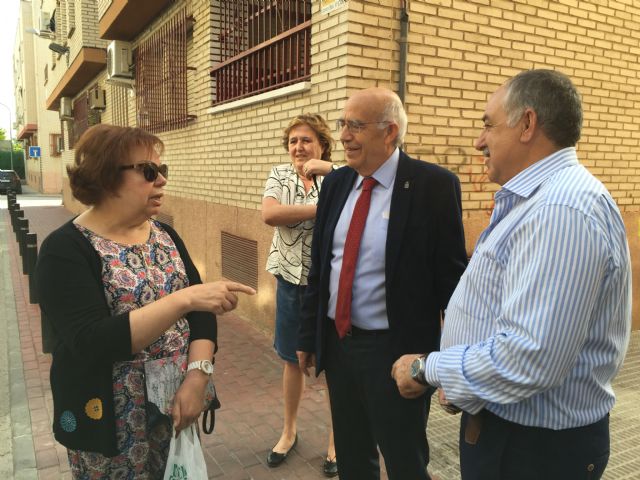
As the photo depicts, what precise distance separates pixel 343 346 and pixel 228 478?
1360 millimetres

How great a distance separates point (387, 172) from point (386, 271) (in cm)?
47

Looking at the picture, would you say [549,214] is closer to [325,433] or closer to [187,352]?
[187,352]


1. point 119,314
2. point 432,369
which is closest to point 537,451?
point 432,369

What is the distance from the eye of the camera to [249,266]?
6391mm

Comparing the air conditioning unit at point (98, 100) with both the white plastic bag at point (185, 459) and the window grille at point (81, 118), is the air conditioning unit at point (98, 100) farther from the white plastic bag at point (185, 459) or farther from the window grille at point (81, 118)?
the white plastic bag at point (185, 459)

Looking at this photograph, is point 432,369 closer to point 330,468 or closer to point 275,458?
point 330,468

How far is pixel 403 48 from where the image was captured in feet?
14.7

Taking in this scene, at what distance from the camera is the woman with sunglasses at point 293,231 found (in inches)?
126

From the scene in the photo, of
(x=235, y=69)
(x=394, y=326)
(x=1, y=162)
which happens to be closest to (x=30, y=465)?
(x=394, y=326)

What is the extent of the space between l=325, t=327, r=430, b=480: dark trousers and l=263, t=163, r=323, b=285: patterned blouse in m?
0.84

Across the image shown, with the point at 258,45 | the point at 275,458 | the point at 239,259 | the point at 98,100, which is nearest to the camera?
the point at 275,458

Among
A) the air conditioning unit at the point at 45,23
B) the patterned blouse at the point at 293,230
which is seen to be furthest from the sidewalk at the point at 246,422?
the air conditioning unit at the point at 45,23

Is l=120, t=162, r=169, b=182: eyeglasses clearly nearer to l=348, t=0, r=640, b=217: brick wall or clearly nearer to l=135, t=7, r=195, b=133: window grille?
l=348, t=0, r=640, b=217: brick wall

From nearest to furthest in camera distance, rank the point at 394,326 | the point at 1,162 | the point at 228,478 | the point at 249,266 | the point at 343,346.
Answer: the point at 394,326 < the point at 343,346 < the point at 228,478 < the point at 249,266 < the point at 1,162
